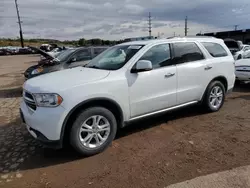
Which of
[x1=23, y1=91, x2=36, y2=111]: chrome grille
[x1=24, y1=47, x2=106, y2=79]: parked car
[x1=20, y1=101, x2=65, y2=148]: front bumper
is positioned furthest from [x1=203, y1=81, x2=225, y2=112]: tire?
[x1=24, y1=47, x2=106, y2=79]: parked car

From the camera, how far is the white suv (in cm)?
331

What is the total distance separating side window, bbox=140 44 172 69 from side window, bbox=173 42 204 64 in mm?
196

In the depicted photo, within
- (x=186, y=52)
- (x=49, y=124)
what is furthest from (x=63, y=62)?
(x=49, y=124)

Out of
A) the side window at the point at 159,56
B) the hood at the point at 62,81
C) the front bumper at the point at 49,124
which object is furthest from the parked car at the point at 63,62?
the front bumper at the point at 49,124

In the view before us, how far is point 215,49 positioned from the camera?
5418 millimetres

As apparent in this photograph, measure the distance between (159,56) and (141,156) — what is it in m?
1.93

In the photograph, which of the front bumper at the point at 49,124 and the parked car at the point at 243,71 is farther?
the parked car at the point at 243,71

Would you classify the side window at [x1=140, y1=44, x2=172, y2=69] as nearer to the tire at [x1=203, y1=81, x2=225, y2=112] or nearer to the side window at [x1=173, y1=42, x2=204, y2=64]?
the side window at [x1=173, y1=42, x2=204, y2=64]

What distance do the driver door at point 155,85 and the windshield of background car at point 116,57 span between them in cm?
25

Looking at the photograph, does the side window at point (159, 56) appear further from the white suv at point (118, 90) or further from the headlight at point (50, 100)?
the headlight at point (50, 100)

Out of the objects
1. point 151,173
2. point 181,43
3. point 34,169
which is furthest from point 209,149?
point 34,169

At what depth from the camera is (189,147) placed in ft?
12.4

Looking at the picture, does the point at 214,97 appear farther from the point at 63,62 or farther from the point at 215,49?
the point at 63,62

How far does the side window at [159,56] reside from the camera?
14.1 ft
